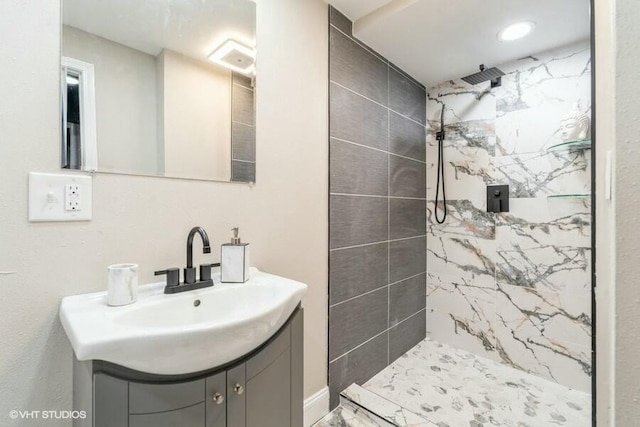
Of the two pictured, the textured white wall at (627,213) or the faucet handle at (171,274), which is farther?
the faucet handle at (171,274)

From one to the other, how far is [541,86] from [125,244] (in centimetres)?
247

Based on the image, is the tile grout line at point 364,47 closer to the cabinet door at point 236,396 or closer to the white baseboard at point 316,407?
the cabinet door at point 236,396

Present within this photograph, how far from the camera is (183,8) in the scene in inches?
41.5

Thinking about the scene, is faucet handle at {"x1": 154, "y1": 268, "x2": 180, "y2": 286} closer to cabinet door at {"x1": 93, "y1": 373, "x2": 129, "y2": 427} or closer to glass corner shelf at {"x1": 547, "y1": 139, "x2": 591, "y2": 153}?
cabinet door at {"x1": 93, "y1": 373, "x2": 129, "y2": 427}

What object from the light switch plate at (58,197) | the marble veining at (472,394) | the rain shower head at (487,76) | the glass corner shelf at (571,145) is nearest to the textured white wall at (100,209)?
the light switch plate at (58,197)

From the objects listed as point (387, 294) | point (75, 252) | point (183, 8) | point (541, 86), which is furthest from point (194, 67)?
point (541, 86)

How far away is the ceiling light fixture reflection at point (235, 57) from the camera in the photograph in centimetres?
115

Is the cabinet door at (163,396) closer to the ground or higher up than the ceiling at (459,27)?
closer to the ground

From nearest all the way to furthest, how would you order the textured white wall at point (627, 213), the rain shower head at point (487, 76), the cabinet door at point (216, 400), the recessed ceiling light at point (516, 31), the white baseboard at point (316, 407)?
1. the textured white wall at point (627, 213)
2. the cabinet door at point (216, 400)
3. the white baseboard at point (316, 407)
4. the recessed ceiling light at point (516, 31)
5. the rain shower head at point (487, 76)

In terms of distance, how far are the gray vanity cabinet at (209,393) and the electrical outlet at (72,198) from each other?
42 cm

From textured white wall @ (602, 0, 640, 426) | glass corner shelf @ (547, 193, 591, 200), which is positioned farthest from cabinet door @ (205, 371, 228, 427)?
glass corner shelf @ (547, 193, 591, 200)

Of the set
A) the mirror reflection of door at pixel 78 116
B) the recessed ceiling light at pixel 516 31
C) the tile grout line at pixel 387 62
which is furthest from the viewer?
the tile grout line at pixel 387 62

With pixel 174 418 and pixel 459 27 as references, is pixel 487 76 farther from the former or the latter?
pixel 174 418

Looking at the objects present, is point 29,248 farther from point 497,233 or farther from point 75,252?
point 497,233
